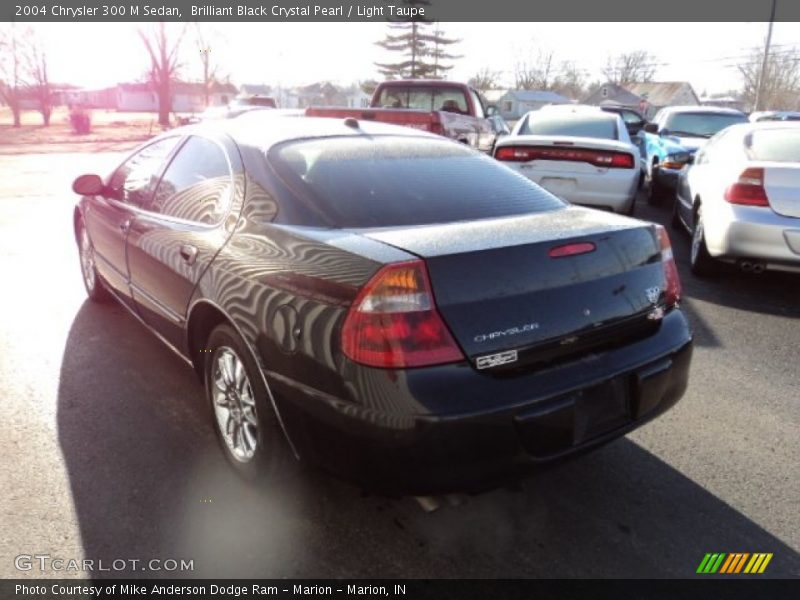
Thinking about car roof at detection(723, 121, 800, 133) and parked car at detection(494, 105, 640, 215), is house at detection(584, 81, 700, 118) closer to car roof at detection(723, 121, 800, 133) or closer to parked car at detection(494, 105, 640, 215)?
parked car at detection(494, 105, 640, 215)

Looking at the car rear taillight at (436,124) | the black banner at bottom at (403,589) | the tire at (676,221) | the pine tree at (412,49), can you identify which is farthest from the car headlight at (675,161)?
the pine tree at (412,49)

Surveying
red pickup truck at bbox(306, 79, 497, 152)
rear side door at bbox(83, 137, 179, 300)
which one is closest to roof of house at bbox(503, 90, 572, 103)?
red pickup truck at bbox(306, 79, 497, 152)

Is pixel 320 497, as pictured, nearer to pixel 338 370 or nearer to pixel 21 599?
pixel 338 370

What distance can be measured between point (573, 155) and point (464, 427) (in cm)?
575

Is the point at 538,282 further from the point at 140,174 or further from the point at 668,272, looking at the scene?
the point at 140,174

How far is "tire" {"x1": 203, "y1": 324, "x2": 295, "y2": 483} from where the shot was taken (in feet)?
8.02

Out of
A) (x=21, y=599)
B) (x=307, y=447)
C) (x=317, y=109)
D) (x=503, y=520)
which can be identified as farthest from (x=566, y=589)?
(x=317, y=109)

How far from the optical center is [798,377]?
3924 millimetres

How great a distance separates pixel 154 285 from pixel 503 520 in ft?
7.13

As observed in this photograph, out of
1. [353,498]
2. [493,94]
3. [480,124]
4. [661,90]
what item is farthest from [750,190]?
[493,94]

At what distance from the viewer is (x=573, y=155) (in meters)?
7.04

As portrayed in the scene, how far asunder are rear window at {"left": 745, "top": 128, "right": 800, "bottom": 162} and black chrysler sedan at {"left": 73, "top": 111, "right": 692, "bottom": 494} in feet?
11.5

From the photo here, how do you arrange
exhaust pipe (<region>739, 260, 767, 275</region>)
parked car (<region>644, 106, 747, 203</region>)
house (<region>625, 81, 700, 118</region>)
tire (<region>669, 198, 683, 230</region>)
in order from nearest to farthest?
1. exhaust pipe (<region>739, 260, 767, 275</region>)
2. tire (<region>669, 198, 683, 230</region>)
3. parked car (<region>644, 106, 747, 203</region>)
4. house (<region>625, 81, 700, 118</region>)

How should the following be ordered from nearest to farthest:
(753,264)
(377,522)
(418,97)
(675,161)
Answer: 1. (377,522)
2. (753,264)
3. (675,161)
4. (418,97)
